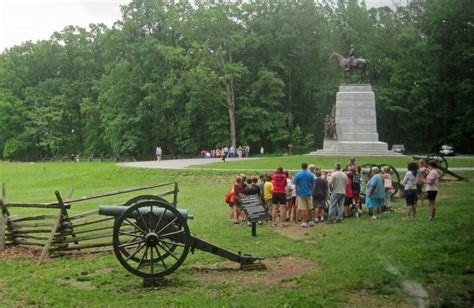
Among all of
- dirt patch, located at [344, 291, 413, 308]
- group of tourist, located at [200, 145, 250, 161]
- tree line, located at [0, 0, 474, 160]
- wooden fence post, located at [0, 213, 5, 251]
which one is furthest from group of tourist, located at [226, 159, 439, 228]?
group of tourist, located at [200, 145, 250, 161]

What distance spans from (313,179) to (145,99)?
43575 mm

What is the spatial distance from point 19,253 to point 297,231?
6743 mm

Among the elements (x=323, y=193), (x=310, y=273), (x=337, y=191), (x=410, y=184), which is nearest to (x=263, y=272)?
(x=310, y=273)

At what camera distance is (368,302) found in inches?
290

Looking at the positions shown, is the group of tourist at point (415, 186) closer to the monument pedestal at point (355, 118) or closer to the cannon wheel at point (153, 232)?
the cannon wheel at point (153, 232)

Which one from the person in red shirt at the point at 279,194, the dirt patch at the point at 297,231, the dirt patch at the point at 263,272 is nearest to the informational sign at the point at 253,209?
the dirt patch at the point at 297,231

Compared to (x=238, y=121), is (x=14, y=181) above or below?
below

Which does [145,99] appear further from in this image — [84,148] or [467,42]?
[467,42]

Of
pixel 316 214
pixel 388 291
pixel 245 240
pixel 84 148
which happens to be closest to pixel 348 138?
pixel 316 214

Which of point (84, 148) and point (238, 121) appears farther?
point (84, 148)

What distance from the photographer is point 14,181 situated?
3600 cm

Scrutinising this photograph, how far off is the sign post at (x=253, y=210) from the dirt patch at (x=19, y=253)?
490 cm

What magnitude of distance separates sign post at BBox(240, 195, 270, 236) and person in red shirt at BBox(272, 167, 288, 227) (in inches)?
52.7

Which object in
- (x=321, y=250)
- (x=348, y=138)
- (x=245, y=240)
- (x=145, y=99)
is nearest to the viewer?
(x=321, y=250)
